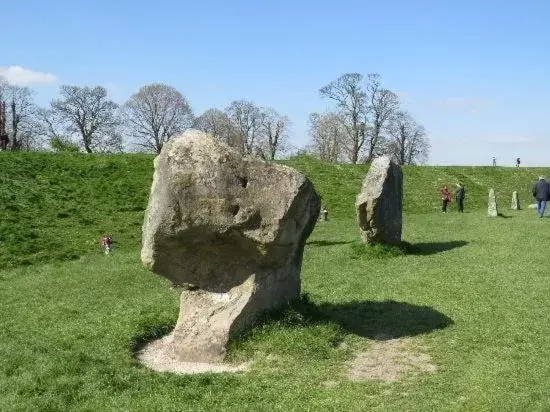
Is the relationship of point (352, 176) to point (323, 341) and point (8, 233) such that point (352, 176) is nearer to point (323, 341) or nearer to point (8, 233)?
point (8, 233)

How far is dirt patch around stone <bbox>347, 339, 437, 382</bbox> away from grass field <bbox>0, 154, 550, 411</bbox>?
0.06 m

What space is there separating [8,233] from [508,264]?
62.7 ft

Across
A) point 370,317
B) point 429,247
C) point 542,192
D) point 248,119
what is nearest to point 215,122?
point 248,119

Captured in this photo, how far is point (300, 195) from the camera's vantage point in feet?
35.4

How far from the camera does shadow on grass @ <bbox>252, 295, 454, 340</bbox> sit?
37.3 feet

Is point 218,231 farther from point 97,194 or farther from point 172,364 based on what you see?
point 97,194

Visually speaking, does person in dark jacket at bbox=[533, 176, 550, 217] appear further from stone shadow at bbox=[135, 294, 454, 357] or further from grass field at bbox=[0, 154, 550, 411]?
stone shadow at bbox=[135, 294, 454, 357]

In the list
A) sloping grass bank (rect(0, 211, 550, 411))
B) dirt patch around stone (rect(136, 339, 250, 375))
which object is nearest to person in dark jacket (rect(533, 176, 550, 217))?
sloping grass bank (rect(0, 211, 550, 411))

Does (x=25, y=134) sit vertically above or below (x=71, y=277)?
above

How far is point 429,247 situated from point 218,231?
519 inches

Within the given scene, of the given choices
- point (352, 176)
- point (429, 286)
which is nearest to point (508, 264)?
point (429, 286)

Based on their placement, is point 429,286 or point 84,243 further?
point 84,243

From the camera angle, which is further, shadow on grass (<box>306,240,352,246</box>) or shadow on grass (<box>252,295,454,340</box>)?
shadow on grass (<box>306,240,352,246</box>)

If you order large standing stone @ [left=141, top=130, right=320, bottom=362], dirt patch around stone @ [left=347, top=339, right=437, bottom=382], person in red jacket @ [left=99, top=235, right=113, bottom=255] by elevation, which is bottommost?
dirt patch around stone @ [left=347, top=339, right=437, bottom=382]
